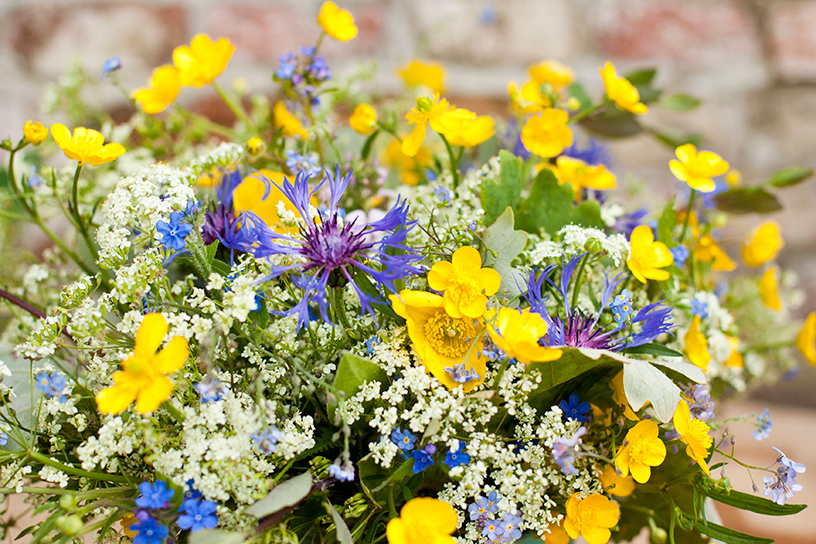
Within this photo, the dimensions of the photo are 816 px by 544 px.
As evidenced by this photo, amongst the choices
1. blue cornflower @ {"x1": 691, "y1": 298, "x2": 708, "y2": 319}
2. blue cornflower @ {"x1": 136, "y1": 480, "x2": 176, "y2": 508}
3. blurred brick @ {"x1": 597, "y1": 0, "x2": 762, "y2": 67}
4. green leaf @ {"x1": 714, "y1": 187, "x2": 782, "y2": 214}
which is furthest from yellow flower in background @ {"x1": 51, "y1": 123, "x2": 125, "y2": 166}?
blurred brick @ {"x1": 597, "y1": 0, "x2": 762, "y2": 67}

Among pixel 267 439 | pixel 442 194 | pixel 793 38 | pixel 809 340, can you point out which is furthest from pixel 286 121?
pixel 793 38

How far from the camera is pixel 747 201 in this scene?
23.5 inches

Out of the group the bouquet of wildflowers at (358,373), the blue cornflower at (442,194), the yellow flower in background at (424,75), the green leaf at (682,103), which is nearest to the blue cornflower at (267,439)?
the bouquet of wildflowers at (358,373)

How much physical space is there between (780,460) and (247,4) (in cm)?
98

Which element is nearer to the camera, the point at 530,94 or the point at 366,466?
the point at 366,466

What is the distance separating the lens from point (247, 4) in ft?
3.12

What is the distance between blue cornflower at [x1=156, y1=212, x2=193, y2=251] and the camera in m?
0.36

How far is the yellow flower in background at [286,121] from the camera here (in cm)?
53

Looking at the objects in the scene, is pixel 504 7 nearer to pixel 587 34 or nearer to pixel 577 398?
pixel 587 34

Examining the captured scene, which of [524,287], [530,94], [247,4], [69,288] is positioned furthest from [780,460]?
[247,4]

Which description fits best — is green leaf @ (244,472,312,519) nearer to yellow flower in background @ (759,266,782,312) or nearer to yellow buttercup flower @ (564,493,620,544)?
yellow buttercup flower @ (564,493,620,544)

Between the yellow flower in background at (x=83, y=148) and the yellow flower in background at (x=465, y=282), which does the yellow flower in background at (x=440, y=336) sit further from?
the yellow flower in background at (x=83, y=148)

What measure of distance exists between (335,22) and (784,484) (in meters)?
0.48

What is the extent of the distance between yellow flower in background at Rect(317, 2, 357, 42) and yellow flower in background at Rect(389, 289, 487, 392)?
250 mm
